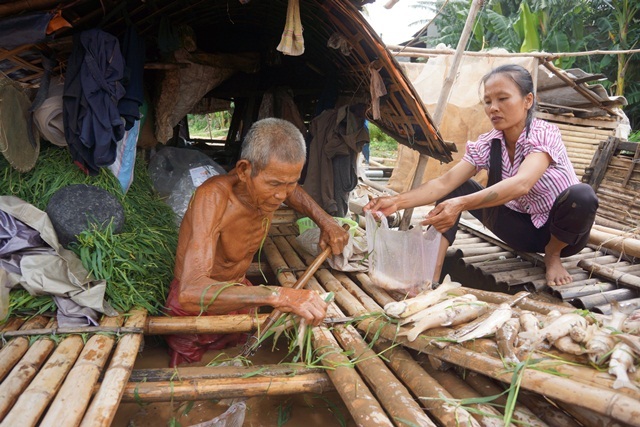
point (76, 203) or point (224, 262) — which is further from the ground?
point (76, 203)

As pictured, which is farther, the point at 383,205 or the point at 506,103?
the point at 383,205

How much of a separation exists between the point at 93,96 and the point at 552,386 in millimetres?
2805

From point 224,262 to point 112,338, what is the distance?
0.78 metres

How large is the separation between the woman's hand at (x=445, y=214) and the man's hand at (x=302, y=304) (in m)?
1.07

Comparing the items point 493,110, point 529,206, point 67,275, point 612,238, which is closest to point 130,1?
point 67,275

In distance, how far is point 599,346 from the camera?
5.52 ft

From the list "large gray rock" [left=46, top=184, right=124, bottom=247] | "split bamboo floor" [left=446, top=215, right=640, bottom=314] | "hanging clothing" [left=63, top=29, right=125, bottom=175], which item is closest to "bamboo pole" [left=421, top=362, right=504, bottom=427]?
"split bamboo floor" [left=446, top=215, right=640, bottom=314]

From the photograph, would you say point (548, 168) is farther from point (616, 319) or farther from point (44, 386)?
point (44, 386)

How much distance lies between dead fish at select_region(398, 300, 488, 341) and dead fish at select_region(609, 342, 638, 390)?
0.62 meters

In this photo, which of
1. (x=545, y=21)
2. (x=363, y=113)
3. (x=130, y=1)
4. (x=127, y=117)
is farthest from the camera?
(x=545, y=21)

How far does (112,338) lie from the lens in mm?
2340

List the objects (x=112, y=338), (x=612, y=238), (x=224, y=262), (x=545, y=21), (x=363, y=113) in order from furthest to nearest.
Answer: (x=545, y=21)
(x=363, y=113)
(x=612, y=238)
(x=224, y=262)
(x=112, y=338)

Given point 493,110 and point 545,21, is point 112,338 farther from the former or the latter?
point 545,21

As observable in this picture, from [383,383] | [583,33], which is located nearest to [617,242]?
[383,383]
